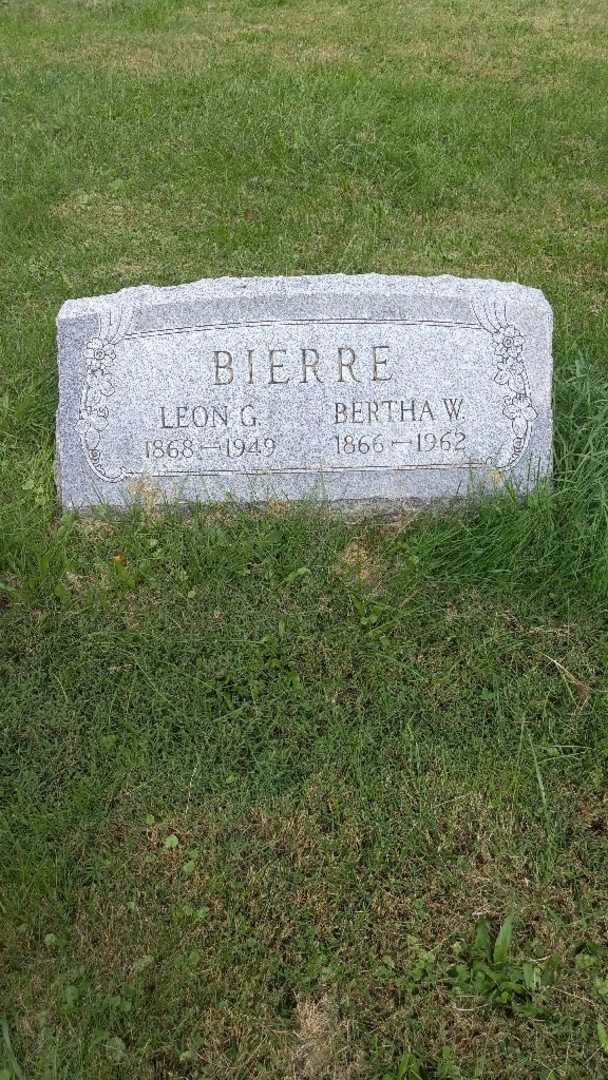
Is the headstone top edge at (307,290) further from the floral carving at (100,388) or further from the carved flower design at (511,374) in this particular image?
the carved flower design at (511,374)

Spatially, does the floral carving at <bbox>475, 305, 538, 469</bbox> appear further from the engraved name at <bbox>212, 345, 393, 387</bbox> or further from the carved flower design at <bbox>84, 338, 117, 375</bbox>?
the carved flower design at <bbox>84, 338, 117, 375</bbox>

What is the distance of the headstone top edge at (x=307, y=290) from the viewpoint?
11.8 ft

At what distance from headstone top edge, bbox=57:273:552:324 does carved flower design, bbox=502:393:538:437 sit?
0.42m

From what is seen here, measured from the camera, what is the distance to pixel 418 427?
11.6 feet

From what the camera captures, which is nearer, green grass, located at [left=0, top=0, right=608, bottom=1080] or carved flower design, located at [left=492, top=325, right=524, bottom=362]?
green grass, located at [left=0, top=0, right=608, bottom=1080]

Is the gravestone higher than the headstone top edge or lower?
lower

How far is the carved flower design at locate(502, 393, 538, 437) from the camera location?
11.7 feet

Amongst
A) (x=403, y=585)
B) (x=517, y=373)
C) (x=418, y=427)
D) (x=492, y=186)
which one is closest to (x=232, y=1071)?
(x=403, y=585)

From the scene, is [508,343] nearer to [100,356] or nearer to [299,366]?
[299,366]

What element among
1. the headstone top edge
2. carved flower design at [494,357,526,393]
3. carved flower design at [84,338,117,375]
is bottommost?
carved flower design at [494,357,526,393]

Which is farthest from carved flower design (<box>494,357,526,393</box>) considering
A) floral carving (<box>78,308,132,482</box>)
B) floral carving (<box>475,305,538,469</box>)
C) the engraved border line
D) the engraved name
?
floral carving (<box>78,308,132,482</box>)

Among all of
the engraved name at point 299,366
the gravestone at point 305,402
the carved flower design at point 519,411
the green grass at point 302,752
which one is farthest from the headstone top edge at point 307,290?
the green grass at point 302,752

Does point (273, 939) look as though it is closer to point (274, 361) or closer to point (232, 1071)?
point (232, 1071)

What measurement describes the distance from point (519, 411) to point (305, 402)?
0.87m
